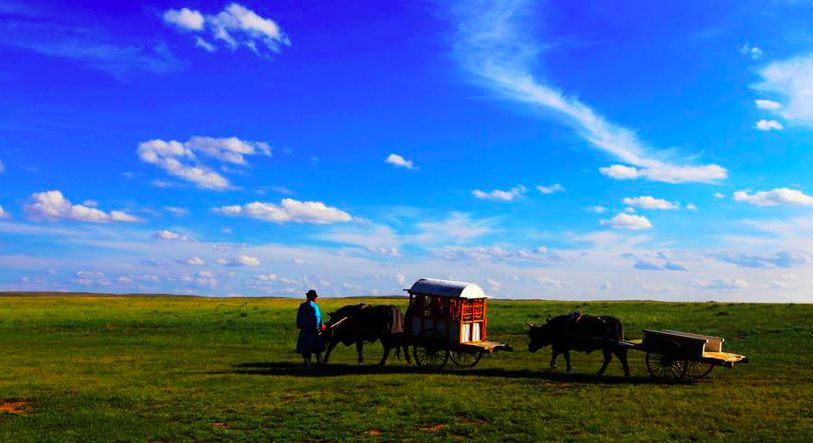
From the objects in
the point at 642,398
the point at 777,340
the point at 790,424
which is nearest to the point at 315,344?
the point at 642,398

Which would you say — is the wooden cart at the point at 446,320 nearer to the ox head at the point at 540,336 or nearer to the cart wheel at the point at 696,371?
the ox head at the point at 540,336

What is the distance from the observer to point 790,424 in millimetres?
13562

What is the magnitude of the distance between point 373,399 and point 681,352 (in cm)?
1013

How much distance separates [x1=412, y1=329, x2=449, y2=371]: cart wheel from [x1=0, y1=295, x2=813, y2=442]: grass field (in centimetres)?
88

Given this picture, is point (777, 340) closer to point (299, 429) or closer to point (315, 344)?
point (315, 344)

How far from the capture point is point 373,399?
1571cm

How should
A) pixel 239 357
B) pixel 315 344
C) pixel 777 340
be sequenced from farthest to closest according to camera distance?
1. pixel 777 340
2. pixel 239 357
3. pixel 315 344

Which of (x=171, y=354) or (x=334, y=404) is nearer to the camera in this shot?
(x=334, y=404)

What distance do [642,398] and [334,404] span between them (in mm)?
8270

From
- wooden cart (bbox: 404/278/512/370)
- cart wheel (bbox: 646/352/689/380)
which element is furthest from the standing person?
cart wheel (bbox: 646/352/689/380)

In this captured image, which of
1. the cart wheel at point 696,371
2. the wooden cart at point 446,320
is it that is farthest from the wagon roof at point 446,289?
the cart wheel at point 696,371

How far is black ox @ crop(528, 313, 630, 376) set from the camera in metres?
20.8

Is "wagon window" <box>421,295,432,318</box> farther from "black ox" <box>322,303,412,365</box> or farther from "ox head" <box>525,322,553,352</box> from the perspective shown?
"ox head" <box>525,322,553,352</box>

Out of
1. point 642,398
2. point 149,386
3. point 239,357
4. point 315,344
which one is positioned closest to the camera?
point 642,398
